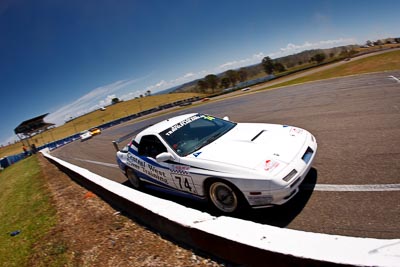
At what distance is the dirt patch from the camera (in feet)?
10.1

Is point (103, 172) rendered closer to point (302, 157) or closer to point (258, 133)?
point (258, 133)

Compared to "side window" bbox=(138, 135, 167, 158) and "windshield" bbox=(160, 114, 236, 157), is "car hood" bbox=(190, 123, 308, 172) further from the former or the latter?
"side window" bbox=(138, 135, 167, 158)

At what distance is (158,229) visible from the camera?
3.70 meters

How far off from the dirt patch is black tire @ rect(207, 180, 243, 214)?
1.06 meters

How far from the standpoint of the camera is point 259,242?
7.43 ft

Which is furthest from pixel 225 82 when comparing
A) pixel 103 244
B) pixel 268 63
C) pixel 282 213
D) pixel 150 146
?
pixel 103 244

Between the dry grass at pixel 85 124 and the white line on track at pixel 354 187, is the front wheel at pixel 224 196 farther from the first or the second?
the dry grass at pixel 85 124

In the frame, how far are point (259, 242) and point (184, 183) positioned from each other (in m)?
2.34

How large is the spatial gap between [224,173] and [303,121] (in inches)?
284

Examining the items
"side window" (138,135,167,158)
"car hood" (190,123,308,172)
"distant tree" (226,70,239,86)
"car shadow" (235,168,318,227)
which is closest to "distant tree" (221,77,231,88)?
"distant tree" (226,70,239,86)

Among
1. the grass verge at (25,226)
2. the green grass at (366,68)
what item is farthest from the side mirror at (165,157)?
the green grass at (366,68)

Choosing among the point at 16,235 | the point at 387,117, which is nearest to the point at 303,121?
the point at 387,117

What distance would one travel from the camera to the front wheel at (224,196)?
3832mm

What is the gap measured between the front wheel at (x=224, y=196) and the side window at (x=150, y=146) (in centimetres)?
132
